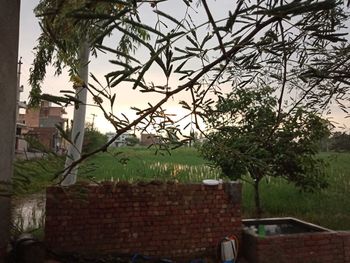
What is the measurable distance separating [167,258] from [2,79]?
2.64 m

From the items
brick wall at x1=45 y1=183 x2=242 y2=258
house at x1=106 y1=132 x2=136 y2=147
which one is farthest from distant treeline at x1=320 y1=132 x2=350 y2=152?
brick wall at x1=45 y1=183 x2=242 y2=258

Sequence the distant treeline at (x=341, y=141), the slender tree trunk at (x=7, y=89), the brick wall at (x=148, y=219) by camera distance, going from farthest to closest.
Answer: the brick wall at (x=148, y=219)
the slender tree trunk at (x=7, y=89)
the distant treeline at (x=341, y=141)

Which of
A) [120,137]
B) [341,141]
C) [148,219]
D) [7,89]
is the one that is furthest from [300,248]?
[120,137]

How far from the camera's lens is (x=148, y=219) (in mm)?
4281

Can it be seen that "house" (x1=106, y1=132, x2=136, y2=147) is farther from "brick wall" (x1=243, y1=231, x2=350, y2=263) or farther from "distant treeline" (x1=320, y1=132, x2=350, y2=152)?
"brick wall" (x1=243, y1=231, x2=350, y2=263)

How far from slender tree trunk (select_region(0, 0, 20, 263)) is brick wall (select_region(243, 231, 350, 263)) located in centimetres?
275

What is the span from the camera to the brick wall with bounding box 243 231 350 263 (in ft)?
14.2

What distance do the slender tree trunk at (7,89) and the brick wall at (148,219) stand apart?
0.48 metres

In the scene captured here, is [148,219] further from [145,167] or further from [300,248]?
[145,167]

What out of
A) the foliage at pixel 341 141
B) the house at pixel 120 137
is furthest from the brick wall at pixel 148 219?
the house at pixel 120 137

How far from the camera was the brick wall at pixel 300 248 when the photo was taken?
433 centimetres

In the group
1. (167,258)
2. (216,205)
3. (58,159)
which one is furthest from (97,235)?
(58,159)

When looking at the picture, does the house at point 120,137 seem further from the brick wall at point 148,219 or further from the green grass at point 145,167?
the brick wall at point 148,219

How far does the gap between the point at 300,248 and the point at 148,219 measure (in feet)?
6.17
